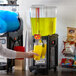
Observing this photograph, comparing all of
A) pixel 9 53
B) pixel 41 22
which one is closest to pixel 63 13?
pixel 41 22

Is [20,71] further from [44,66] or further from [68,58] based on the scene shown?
[68,58]

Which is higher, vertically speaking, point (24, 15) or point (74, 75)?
point (24, 15)

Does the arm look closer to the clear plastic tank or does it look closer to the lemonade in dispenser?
the lemonade in dispenser

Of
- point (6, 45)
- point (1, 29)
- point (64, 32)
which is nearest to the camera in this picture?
point (1, 29)

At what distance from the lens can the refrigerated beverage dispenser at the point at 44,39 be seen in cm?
199

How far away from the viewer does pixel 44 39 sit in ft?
6.57

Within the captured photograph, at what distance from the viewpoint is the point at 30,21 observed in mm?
2225

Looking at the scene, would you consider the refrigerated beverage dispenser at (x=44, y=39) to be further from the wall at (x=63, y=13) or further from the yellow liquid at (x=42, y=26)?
the wall at (x=63, y=13)

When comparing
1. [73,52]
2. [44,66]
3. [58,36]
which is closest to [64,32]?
[58,36]

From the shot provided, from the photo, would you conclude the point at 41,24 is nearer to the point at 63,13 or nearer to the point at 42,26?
the point at 42,26

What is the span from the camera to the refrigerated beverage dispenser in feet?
6.54

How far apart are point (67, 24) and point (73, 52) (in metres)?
0.30

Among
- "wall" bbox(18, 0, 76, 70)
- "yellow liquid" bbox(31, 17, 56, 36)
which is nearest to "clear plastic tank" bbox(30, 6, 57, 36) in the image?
"yellow liquid" bbox(31, 17, 56, 36)

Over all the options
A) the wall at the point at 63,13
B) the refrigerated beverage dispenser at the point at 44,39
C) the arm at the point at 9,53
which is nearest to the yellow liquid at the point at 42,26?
the refrigerated beverage dispenser at the point at 44,39
